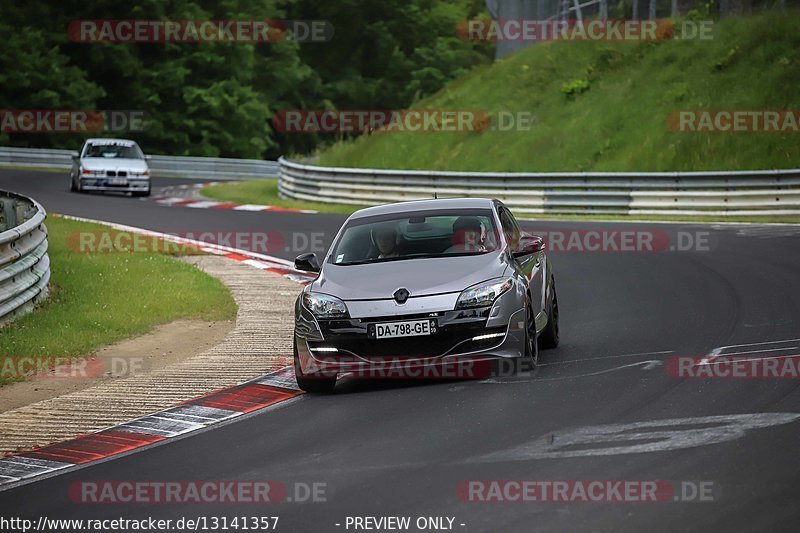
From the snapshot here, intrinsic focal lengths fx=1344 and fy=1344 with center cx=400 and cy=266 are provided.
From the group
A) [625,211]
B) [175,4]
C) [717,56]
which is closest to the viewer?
[625,211]

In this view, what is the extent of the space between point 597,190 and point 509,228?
17.1 m

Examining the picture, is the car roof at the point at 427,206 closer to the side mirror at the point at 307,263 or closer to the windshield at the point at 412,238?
the windshield at the point at 412,238

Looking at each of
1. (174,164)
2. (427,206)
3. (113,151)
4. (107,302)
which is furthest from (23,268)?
(174,164)

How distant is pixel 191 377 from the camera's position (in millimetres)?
11930

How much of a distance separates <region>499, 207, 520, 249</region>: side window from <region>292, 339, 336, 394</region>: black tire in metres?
2.12

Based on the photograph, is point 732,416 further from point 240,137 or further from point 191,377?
point 240,137

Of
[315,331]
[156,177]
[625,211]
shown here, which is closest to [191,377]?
[315,331]

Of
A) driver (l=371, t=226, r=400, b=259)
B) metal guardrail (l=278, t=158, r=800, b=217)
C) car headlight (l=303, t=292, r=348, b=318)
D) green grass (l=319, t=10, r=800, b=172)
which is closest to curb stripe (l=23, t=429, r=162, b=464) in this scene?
car headlight (l=303, t=292, r=348, b=318)

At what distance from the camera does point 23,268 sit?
14836 millimetres

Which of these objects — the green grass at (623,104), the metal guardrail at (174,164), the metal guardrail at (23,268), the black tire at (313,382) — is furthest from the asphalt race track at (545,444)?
the metal guardrail at (174,164)

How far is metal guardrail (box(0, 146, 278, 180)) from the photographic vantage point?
49.8m

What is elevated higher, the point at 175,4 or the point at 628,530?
the point at 175,4

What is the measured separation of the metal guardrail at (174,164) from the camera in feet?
163

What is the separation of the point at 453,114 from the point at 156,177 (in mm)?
13351
